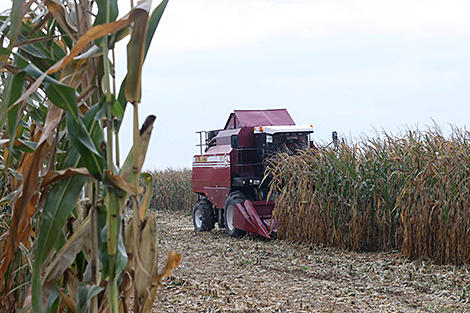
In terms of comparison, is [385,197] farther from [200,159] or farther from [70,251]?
[70,251]

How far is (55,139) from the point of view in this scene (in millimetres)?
1237

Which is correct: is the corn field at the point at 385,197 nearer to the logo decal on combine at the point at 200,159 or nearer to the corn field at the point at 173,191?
the logo decal on combine at the point at 200,159

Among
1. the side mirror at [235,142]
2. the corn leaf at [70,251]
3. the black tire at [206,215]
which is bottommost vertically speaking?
the black tire at [206,215]

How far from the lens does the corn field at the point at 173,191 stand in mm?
19938

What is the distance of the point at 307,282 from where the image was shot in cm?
617

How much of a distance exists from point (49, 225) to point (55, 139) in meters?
0.22

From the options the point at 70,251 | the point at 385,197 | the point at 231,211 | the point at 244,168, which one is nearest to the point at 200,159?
the point at 244,168

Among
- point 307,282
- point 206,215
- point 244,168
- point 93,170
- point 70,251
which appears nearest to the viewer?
point 93,170

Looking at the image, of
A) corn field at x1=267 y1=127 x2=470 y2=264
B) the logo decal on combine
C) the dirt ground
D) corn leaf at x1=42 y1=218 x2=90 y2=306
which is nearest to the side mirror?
corn field at x1=267 y1=127 x2=470 y2=264

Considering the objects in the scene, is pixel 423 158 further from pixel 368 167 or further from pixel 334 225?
pixel 334 225

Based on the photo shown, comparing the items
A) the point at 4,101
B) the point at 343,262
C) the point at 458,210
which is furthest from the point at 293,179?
the point at 4,101

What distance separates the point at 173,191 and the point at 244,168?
10.6m

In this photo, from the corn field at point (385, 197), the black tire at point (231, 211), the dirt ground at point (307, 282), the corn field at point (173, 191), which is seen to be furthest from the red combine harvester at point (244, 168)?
the corn field at point (173, 191)

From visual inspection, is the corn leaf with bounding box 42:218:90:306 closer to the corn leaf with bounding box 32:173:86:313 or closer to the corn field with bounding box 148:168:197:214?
the corn leaf with bounding box 32:173:86:313
